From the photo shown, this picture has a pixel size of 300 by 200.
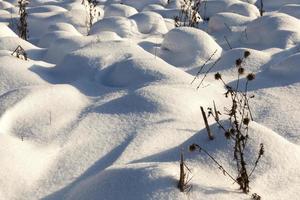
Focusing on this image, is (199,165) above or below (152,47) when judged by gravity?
above

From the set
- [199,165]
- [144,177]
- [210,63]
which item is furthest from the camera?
[210,63]

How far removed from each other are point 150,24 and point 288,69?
6.72ft

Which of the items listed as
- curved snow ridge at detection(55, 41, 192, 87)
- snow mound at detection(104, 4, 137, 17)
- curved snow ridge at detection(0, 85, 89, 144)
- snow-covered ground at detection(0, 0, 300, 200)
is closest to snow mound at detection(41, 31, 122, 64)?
snow-covered ground at detection(0, 0, 300, 200)

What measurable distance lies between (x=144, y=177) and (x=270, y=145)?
0.54 m

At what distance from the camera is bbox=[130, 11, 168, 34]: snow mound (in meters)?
4.65

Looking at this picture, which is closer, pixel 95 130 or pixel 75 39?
pixel 95 130

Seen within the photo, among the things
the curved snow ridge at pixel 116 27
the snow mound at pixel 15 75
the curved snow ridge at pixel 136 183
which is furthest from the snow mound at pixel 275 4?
the curved snow ridge at pixel 136 183

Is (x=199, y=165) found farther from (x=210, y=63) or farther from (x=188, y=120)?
(x=210, y=63)

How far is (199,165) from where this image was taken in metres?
1.65

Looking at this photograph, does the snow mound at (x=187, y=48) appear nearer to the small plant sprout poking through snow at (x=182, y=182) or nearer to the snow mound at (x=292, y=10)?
the snow mound at (x=292, y=10)

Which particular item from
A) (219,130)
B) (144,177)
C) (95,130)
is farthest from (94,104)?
(144,177)

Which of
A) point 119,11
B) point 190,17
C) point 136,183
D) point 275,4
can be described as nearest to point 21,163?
point 136,183

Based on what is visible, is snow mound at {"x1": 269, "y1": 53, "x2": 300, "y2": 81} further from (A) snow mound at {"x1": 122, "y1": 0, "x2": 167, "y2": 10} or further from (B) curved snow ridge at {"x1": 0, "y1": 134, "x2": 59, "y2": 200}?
(A) snow mound at {"x1": 122, "y1": 0, "x2": 167, "y2": 10}

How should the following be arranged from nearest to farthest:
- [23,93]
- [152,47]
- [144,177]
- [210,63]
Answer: [144,177] < [23,93] < [210,63] < [152,47]
